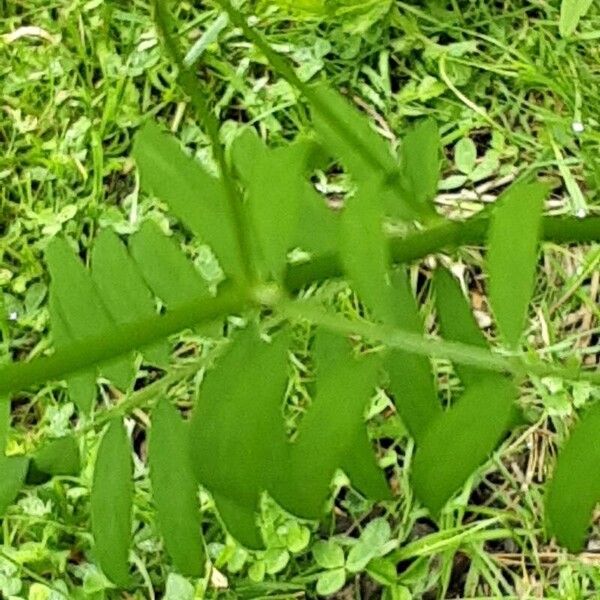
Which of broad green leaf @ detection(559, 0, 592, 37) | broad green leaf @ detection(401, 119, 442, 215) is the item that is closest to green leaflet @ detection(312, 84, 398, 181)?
broad green leaf @ detection(401, 119, 442, 215)

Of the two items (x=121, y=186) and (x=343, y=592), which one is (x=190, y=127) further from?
(x=343, y=592)

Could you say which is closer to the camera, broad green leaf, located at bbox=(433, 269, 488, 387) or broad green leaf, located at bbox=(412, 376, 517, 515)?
broad green leaf, located at bbox=(412, 376, 517, 515)

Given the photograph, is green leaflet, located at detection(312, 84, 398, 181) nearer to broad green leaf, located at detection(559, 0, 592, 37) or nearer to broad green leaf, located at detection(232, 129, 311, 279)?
broad green leaf, located at detection(232, 129, 311, 279)

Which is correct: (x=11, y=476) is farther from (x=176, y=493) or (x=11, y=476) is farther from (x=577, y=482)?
(x=577, y=482)

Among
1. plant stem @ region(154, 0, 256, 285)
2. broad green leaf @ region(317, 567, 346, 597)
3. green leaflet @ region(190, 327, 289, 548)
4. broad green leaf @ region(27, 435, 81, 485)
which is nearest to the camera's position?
plant stem @ region(154, 0, 256, 285)

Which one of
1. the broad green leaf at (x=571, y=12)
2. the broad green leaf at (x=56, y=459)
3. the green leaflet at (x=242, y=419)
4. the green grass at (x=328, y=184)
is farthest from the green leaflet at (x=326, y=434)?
the broad green leaf at (x=571, y=12)

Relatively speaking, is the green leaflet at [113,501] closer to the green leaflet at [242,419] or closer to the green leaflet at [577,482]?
the green leaflet at [242,419]

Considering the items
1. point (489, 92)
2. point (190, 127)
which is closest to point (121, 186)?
point (190, 127)
